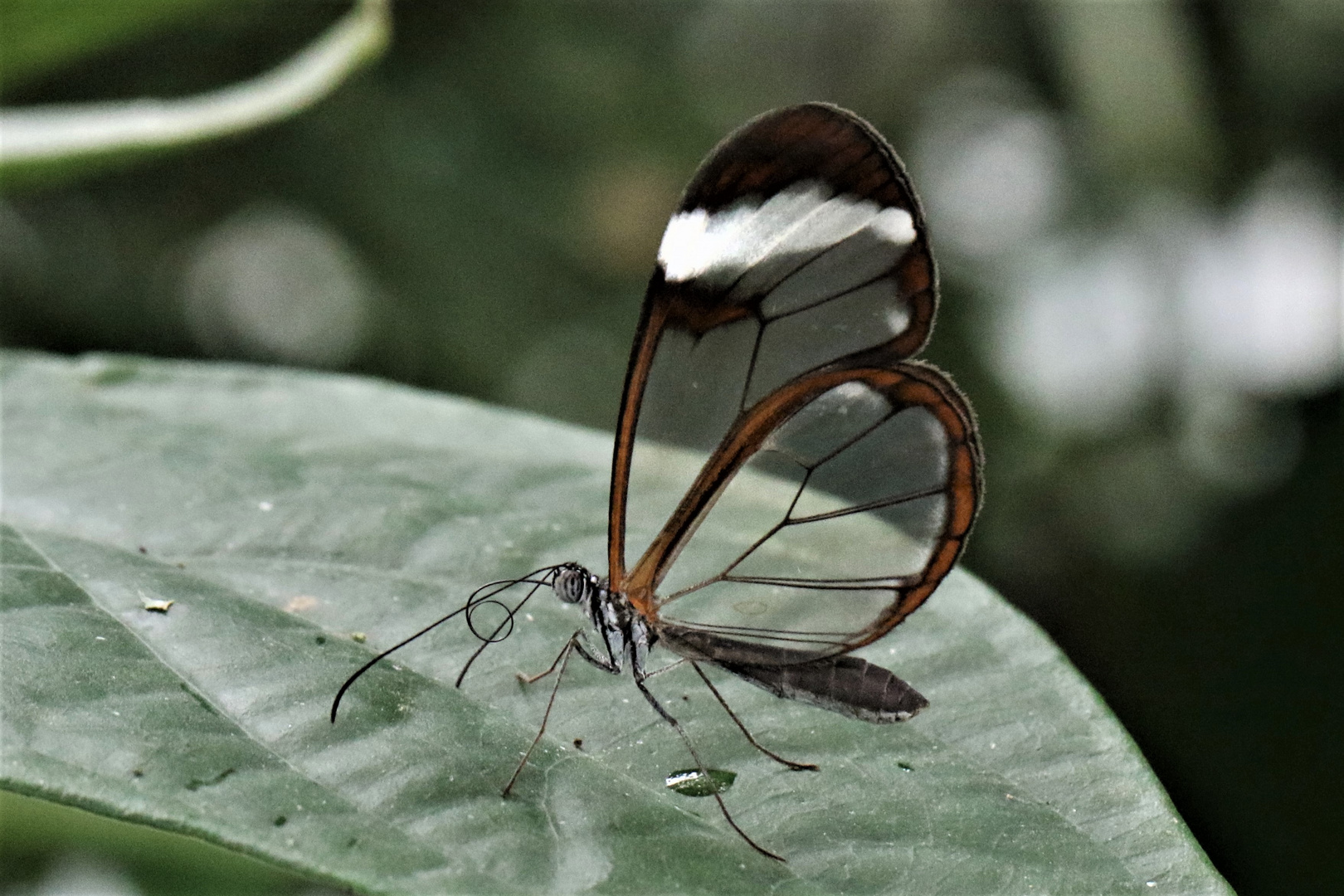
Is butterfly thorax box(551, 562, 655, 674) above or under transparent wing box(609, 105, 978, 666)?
under

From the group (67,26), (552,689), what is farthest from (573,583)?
(67,26)

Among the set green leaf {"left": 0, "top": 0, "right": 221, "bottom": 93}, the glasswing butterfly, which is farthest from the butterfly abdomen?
green leaf {"left": 0, "top": 0, "right": 221, "bottom": 93}

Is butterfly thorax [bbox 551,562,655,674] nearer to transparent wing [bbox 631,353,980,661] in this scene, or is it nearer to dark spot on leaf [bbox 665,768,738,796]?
transparent wing [bbox 631,353,980,661]

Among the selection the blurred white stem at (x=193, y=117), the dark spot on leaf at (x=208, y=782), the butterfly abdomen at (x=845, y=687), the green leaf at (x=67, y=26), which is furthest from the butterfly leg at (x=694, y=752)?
the green leaf at (x=67, y=26)

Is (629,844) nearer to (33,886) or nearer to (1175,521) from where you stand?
(33,886)

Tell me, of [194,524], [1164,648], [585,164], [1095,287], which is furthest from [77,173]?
[1095,287]

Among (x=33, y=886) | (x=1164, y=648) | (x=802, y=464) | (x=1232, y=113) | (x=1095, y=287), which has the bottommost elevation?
(x=33, y=886)
